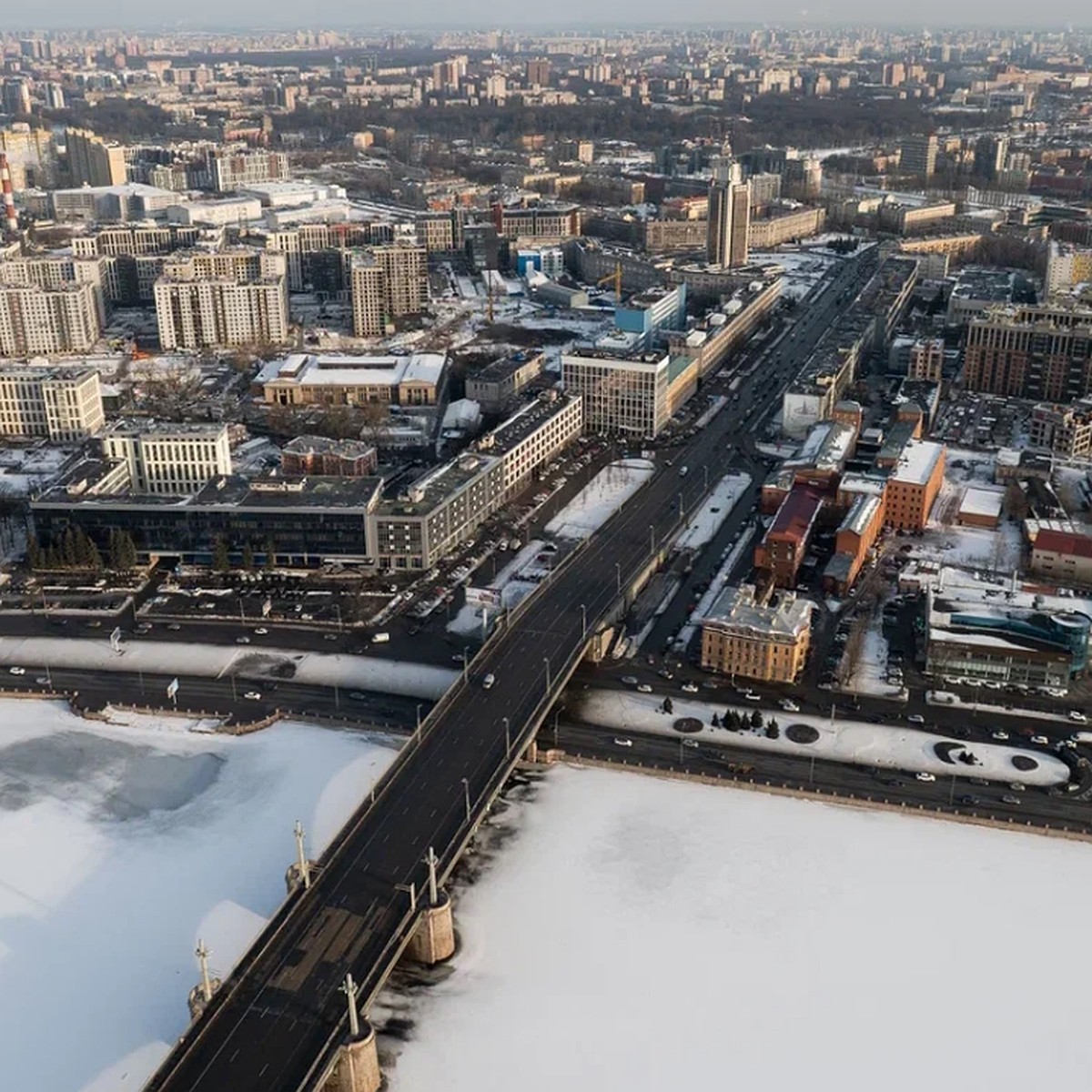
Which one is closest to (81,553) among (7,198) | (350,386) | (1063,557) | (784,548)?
(350,386)

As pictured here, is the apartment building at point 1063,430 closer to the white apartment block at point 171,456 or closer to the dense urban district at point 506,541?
the dense urban district at point 506,541

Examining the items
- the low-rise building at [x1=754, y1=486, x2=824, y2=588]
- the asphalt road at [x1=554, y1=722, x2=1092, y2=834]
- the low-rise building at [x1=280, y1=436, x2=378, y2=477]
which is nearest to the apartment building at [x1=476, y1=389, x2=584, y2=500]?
the low-rise building at [x1=280, y1=436, x2=378, y2=477]

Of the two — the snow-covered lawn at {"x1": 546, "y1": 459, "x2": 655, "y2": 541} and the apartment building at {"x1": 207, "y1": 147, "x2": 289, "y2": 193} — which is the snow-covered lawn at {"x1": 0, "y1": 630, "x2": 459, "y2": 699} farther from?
the apartment building at {"x1": 207, "y1": 147, "x2": 289, "y2": 193}

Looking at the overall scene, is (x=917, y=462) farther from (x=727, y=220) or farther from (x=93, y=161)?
(x=93, y=161)

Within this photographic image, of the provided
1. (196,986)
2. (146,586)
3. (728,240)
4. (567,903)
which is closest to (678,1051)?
(567,903)

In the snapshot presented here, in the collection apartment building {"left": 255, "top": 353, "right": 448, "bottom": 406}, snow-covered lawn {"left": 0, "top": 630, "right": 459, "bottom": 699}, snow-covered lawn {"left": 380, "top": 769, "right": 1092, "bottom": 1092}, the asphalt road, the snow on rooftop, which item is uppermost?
the snow on rooftop

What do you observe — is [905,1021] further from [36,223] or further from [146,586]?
[36,223]
